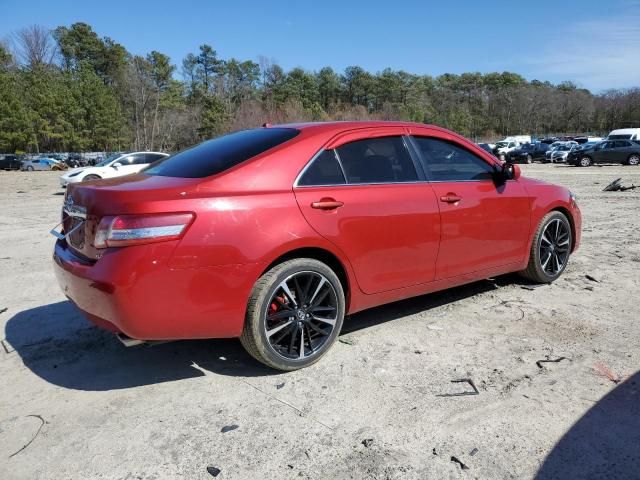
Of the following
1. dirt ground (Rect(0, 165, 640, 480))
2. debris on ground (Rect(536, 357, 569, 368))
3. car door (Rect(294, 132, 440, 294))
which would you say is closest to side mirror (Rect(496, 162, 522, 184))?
car door (Rect(294, 132, 440, 294))

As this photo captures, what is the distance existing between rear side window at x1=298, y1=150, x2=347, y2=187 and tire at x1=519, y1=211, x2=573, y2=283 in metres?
2.39

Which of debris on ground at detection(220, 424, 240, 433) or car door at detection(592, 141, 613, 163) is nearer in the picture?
debris on ground at detection(220, 424, 240, 433)

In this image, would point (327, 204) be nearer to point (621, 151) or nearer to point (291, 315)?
point (291, 315)

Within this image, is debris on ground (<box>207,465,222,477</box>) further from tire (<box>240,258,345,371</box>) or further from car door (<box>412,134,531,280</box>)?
car door (<box>412,134,531,280</box>)

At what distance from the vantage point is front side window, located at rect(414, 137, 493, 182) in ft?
13.4

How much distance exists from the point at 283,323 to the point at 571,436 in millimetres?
1718

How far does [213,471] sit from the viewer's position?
2354mm

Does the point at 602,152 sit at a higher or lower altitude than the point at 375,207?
lower

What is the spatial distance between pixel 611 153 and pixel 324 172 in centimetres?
3358

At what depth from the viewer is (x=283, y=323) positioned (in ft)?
10.7

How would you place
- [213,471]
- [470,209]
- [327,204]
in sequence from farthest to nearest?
1. [470,209]
2. [327,204]
3. [213,471]

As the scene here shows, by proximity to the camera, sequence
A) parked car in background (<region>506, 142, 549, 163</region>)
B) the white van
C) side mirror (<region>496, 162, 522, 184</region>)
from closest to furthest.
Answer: side mirror (<region>496, 162, 522, 184</region>), parked car in background (<region>506, 142, 549, 163</region>), the white van

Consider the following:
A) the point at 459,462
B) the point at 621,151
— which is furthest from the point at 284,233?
the point at 621,151

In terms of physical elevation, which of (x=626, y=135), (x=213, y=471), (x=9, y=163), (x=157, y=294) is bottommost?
Answer: (x=626, y=135)
